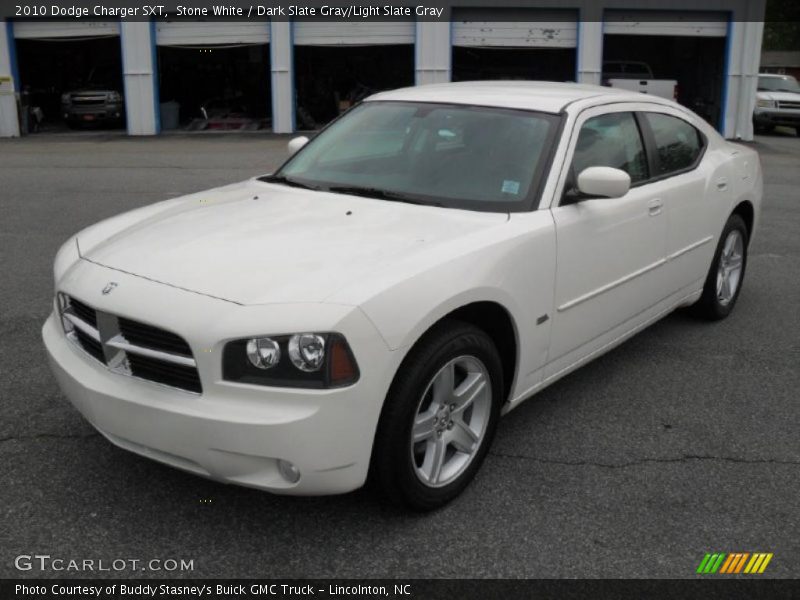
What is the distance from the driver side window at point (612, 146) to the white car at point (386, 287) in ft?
0.04

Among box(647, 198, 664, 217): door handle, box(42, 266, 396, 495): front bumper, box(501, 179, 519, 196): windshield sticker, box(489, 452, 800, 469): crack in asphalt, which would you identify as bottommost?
box(489, 452, 800, 469): crack in asphalt

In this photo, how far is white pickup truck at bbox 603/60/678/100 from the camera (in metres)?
23.9

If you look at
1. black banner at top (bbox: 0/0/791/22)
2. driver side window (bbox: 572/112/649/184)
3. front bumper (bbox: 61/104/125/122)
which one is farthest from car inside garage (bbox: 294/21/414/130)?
driver side window (bbox: 572/112/649/184)

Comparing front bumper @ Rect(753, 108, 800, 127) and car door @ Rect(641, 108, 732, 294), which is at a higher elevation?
car door @ Rect(641, 108, 732, 294)

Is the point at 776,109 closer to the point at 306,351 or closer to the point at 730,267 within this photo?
the point at 730,267

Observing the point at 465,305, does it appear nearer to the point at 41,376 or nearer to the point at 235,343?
the point at 235,343

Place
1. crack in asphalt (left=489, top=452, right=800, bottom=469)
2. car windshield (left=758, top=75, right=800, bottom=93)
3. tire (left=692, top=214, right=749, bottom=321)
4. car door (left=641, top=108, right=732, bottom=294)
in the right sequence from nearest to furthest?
crack in asphalt (left=489, top=452, right=800, bottom=469), car door (left=641, top=108, right=732, bottom=294), tire (left=692, top=214, right=749, bottom=321), car windshield (left=758, top=75, right=800, bottom=93)

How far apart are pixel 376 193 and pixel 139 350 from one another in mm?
1508

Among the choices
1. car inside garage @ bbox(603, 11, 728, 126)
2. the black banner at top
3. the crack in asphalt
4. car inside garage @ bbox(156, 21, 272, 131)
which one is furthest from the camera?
car inside garage @ bbox(156, 21, 272, 131)

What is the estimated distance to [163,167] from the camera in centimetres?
1559

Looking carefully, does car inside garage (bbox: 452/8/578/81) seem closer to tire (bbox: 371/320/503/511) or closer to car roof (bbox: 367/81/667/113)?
car roof (bbox: 367/81/667/113)

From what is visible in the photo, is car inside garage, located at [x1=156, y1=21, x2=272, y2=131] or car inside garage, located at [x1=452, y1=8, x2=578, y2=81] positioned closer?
car inside garage, located at [x1=452, y1=8, x2=578, y2=81]

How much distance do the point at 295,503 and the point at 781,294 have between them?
4801mm

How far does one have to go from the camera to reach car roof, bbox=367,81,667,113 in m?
4.42
